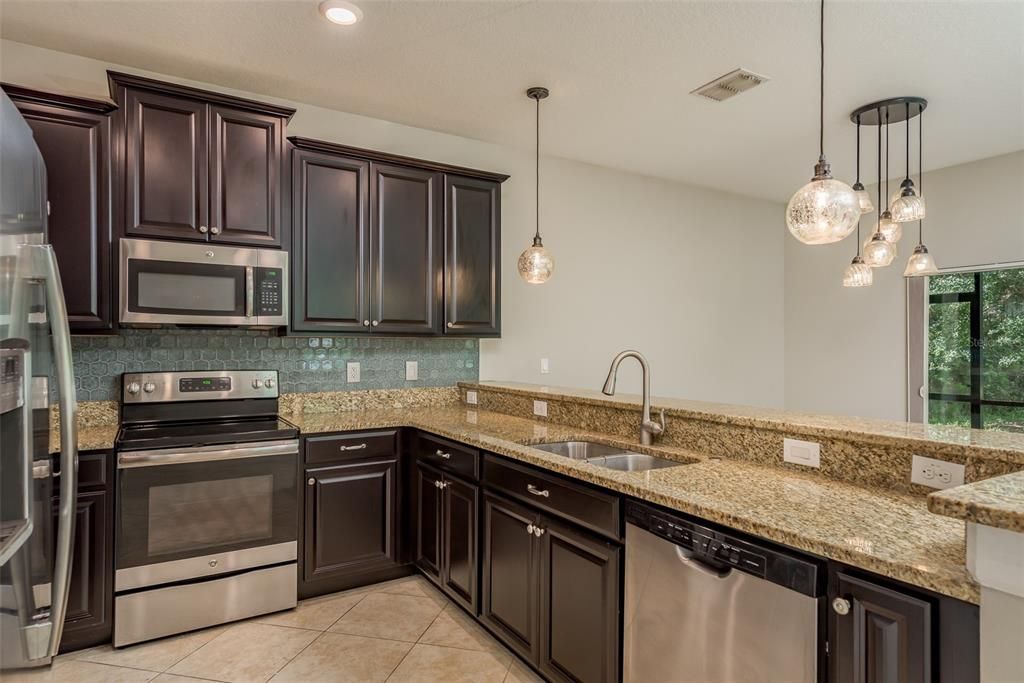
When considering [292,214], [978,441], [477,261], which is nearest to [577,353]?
[477,261]

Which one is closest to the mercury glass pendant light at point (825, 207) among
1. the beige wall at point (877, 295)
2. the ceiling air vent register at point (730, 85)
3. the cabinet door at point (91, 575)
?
the ceiling air vent register at point (730, 85)

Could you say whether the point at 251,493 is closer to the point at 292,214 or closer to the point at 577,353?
the point at 292,214

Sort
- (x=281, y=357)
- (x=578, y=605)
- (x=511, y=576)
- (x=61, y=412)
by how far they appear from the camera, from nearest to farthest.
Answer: (x=61, y=412) < (x=578, y=605) < (x=511, y=576) < (x=281, y=357)

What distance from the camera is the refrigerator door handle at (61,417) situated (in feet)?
4.44

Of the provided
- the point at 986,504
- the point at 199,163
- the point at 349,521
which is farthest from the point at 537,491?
the point at 199,163

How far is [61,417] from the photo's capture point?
4.70 feet

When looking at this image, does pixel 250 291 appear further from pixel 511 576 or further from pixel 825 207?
pixel 825 207

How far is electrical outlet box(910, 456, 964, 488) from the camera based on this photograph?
1.57 metres

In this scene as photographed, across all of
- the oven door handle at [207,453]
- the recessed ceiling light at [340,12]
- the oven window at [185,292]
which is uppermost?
the recessed ceiling light at [340,12]

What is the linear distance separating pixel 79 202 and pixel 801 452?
307 centimetres

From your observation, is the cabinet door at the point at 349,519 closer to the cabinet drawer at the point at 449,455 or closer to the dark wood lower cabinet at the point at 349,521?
the dark wood lower cabinet at the point at 349,521

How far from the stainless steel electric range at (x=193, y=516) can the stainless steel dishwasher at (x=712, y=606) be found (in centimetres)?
175

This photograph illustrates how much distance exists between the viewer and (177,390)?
2900mm

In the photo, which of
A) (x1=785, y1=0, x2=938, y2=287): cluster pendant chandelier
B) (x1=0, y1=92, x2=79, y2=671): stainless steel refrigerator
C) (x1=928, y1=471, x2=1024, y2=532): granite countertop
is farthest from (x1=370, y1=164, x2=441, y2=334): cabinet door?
(x1=928, y1=471, x2=1024, y2=532): granite countertop
